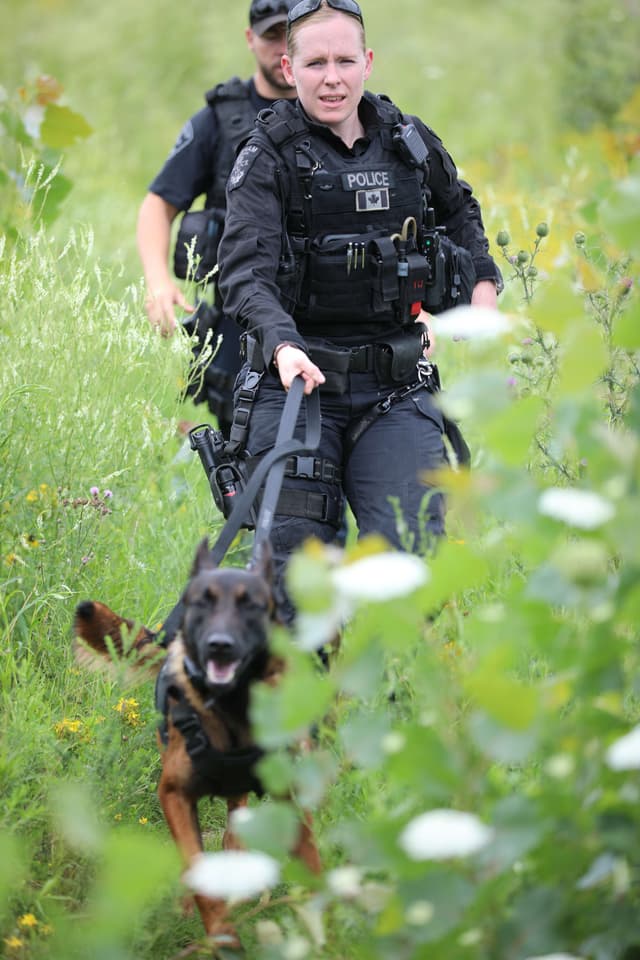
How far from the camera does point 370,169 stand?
3688 millimetres

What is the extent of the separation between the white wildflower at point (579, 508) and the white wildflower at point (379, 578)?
0.76 feet

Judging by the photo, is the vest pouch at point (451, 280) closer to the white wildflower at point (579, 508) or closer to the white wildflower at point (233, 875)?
the white wildflower at point (579, 508)

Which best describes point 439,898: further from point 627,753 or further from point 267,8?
point 267,8

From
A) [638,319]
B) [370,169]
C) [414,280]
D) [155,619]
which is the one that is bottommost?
[638,319]

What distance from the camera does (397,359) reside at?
12.2 ft

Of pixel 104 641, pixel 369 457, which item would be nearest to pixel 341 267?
pixel 369 457

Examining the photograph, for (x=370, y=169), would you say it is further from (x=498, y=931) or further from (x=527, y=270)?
(x=498, y=931)

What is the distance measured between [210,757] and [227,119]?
3.15 metres

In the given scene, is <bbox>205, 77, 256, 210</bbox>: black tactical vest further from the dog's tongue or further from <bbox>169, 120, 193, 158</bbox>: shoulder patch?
the dog's tongue

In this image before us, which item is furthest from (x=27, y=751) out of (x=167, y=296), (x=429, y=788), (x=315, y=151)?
(x=167, y=296)

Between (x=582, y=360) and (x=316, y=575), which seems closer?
(x=316, y=575)

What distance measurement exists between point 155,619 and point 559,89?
11.6 m

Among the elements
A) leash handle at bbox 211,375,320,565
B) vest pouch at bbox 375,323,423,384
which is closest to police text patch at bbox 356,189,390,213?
vest pouch at bbox 375,323,423,384

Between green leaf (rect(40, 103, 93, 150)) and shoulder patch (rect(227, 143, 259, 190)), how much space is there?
2.26 meters
